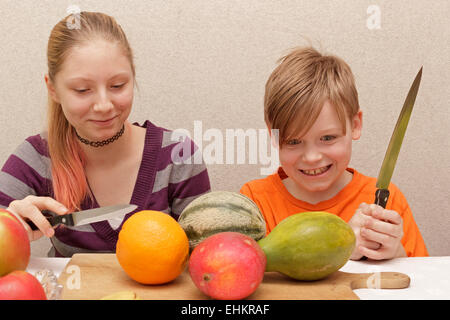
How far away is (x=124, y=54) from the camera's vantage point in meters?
1.20

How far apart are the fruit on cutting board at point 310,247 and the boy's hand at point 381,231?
222mm

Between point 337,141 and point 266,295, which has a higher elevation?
point 337,141

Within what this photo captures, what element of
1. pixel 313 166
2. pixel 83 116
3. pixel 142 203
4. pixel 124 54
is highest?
pixel 124 54

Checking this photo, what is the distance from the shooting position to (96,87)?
1.11m

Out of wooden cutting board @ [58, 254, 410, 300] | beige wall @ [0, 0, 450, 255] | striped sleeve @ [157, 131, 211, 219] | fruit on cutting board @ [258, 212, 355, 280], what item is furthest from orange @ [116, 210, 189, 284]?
beige wall @ [0, 0, 450, 255]

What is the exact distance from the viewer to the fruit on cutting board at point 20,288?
0.54 m

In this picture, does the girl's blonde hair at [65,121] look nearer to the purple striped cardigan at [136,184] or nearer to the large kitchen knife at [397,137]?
the purple striped cardigan at [136,184]

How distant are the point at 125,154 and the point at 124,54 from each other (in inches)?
11.6

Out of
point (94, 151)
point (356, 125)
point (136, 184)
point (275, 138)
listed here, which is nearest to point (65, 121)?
point (94, 151)

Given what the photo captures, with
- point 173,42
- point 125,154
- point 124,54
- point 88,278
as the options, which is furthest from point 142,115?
point 88,278

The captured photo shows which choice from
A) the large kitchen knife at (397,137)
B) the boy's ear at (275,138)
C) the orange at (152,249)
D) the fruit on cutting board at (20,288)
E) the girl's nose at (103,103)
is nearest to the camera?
the fruit on cutting board at (20,288)

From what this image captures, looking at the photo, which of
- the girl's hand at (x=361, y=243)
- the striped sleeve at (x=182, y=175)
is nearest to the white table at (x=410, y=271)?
the girl's hand at (x=361, y=243)

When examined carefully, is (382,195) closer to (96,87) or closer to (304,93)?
(304,93)
